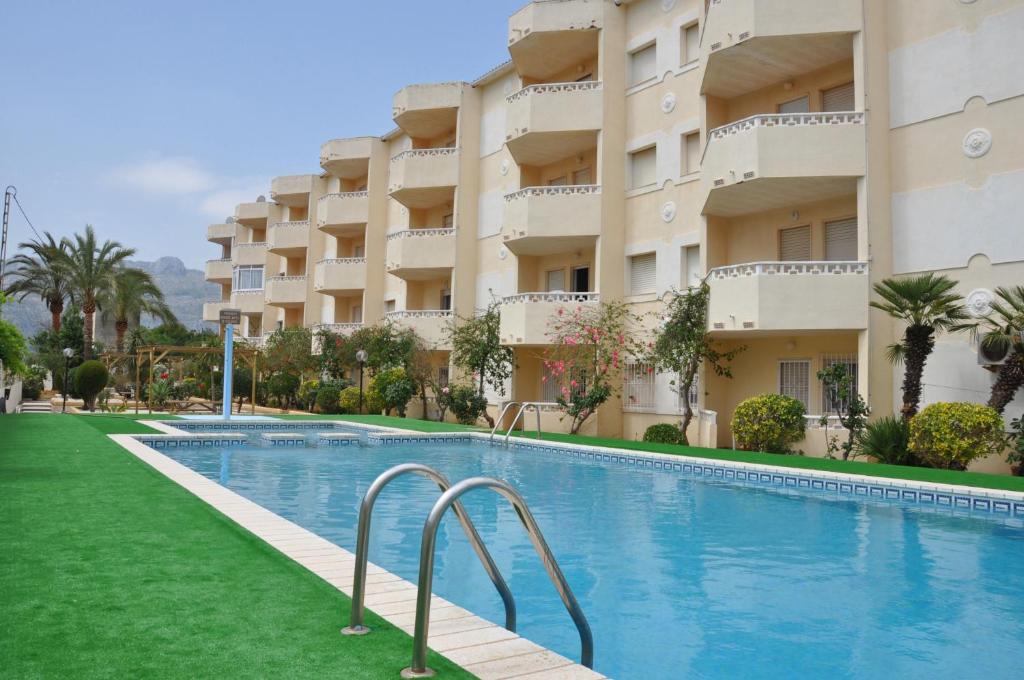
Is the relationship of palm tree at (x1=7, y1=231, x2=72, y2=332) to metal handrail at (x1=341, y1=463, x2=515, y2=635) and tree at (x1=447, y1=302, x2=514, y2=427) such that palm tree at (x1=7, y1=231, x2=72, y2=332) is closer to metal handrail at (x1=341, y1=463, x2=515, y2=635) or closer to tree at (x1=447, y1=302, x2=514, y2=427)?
tree at (x1=447, y1=302, x2=514, y2=427)

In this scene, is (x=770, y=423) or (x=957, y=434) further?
(x=770, y=423)

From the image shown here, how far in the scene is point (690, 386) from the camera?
20.9 meters

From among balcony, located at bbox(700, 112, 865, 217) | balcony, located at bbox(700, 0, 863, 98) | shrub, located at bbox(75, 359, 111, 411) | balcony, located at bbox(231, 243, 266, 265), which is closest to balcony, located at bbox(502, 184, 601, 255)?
balcony, located at bbox(700, 0, 863, 98)

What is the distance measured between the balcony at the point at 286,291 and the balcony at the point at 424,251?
1212 cm

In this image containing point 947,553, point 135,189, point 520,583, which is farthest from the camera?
point 135,189

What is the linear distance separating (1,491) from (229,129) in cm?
3769

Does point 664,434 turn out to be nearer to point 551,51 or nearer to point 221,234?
point 551,51

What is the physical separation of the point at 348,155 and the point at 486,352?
16935 millimetres

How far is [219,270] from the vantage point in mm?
56375

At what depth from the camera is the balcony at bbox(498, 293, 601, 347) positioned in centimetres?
2498

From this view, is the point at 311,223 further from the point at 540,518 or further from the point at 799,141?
the point at 540,518

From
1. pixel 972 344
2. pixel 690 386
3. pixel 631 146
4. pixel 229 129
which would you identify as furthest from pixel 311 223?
pixel 972 344

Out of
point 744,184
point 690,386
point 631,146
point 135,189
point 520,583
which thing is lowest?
point 520,583

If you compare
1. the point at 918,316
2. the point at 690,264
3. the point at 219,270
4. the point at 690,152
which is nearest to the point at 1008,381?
the point at 918,316
